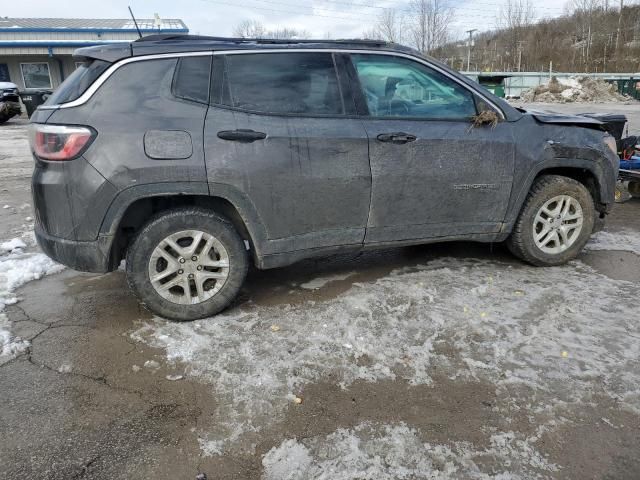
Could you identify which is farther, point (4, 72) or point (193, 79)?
point (4, 72)

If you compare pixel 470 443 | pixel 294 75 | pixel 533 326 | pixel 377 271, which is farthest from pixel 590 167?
pixel 470 443

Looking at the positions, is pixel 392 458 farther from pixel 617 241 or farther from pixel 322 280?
pixel 617 241

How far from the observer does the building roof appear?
29.1 meters

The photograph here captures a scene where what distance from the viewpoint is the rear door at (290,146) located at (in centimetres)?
330

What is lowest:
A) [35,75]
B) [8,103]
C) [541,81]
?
[8,103]

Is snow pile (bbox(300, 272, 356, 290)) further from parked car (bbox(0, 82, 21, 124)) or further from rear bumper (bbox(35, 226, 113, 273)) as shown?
parked car (bbox(0, 82, 21, 124))

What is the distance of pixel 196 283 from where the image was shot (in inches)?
136

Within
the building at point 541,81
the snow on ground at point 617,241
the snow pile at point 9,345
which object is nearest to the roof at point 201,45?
the snow pile at point 9,345

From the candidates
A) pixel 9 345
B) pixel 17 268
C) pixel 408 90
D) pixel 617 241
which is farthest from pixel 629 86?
pixel 9 345

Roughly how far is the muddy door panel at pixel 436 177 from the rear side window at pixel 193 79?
117 centimetres

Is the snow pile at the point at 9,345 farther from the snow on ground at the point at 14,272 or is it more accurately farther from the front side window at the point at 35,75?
the front side window at the point at 35,75

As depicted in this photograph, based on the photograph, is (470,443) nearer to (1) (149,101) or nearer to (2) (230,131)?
(2) (230,131)

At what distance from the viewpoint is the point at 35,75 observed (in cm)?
2898

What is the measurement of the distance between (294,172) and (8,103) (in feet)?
69.6
